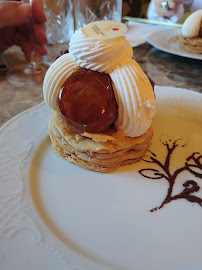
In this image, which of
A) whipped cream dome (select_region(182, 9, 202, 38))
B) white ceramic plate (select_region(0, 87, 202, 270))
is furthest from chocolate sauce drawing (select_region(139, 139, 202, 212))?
whipped cream dome (select_region(182, 9, 202, 38))

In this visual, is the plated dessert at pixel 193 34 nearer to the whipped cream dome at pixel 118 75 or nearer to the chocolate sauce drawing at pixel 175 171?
the chocolate sauce drawing at pixel 175 171

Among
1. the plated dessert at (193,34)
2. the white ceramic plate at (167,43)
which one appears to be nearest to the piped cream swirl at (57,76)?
the white ceramic plate at (167,43)

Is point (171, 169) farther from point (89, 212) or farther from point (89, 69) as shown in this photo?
point (89, 69)

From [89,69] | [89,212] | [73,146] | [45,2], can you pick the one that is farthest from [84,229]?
[45,2]

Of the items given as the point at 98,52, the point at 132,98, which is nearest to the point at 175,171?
the point at 132,98

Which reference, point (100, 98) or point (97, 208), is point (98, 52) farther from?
point (97, 208)
